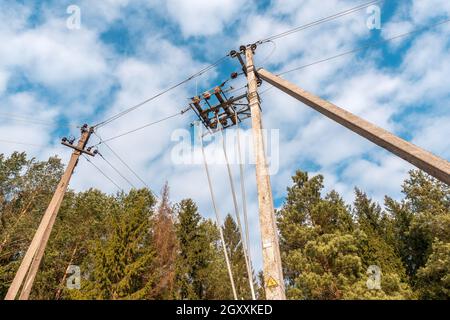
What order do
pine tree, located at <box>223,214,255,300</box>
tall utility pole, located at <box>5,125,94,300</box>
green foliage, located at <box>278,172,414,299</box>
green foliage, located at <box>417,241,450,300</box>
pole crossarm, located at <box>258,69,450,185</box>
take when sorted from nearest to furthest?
pole crossarm, located at <box>258,69,450,185</box> → tall utility pole, located at <box>5,125,94,300</box> → green foliage, located at <box>278,172,414,299</box> → green foliage, located at <box>417,241,450,300</box> → pine tree, located at <box>223,214,255,300</box>

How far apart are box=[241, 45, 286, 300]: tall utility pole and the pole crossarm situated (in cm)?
108

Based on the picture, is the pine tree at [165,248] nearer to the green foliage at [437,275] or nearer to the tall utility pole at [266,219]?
the tall utility pole at [266,219]

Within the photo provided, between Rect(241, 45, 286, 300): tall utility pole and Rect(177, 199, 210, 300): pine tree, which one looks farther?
Rect(177, 199, 210, 300): pine tree

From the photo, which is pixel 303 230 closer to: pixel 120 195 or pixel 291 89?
pixel 291 89

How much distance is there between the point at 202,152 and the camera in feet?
26.7

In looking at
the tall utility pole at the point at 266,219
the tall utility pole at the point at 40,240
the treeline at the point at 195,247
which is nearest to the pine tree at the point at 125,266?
the treeline at the point at 195,247

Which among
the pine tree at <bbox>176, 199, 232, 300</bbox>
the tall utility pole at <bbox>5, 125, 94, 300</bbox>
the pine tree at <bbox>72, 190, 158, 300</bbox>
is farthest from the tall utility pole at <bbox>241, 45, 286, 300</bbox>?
the pine tree at <bbox>176, 199, 232, 300</bbox>

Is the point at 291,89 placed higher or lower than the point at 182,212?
lower

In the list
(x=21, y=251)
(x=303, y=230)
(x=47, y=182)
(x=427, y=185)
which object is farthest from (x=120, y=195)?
(x=427, y=185)

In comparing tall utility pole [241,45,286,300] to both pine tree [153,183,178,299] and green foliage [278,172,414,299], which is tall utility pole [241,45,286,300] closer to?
green foliage [278,172,414,299]

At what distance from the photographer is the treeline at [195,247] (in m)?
18.3

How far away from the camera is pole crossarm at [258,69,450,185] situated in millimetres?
3293

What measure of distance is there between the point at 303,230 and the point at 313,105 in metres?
16.8

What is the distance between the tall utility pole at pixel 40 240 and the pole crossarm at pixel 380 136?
8.96 meters
